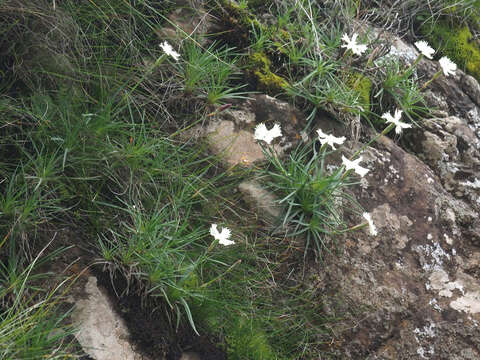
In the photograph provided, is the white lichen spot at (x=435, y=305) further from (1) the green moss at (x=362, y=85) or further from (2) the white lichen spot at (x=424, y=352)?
(1) the green moss at (x=362, y=85)

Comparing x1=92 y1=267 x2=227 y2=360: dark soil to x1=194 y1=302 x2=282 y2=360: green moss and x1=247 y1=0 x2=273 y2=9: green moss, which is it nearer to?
x1=194 y1=302 x2=282 y2=360: green moss

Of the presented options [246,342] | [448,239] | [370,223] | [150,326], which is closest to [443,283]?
[448,239]

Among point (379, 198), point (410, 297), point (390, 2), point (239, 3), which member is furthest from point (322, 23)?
point (410, 297)

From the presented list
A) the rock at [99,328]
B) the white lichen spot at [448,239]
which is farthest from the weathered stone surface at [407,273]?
the rock at [99,328]

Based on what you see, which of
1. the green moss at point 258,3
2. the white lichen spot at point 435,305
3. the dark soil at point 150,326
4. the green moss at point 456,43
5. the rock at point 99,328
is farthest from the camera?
the green moss at point 456,43

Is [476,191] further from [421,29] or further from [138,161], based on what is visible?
[138,161]

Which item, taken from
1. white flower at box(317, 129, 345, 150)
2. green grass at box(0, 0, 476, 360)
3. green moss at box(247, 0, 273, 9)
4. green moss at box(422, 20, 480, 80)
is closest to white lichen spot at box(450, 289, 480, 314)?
green grass at box(0, 0, 476, 360)
